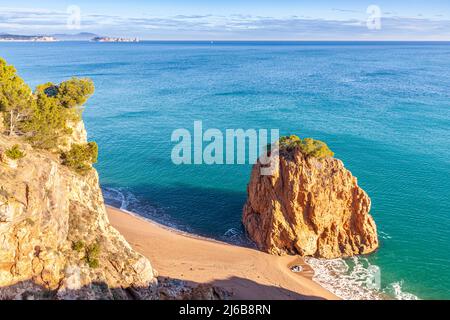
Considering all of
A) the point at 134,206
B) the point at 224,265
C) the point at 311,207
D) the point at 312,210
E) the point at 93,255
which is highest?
the point at 93,255

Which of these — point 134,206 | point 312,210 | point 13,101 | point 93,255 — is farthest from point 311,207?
point 13,101

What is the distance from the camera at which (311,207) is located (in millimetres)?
36219

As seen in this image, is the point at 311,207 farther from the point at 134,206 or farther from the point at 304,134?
the point at 304,134

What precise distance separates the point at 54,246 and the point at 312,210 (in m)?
24.3

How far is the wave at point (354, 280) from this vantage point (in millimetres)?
33000

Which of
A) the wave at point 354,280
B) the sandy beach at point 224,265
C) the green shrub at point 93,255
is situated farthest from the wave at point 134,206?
the green shrub at point 93,255

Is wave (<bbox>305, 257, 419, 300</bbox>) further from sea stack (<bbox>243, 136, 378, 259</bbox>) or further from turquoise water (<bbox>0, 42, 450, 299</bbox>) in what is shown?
sea stack (<bbox>243, 136, 378, 259</bbox>)

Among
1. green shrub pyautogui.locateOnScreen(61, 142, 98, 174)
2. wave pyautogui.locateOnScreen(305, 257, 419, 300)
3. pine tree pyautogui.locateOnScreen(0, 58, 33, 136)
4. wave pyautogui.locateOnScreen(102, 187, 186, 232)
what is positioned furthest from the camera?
wave pyautogui.locateOnScreen(102, 187, 186, 232)

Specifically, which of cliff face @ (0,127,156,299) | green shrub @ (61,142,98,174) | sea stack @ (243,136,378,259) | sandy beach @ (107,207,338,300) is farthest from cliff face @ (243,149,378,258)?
green shrub @ (61,142,98,174)

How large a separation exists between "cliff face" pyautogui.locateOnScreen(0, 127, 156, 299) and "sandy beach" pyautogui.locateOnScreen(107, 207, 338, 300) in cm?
763

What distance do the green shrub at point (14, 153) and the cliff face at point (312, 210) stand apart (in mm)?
23322

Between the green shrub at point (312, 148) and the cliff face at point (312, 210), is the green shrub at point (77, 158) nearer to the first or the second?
the cliff face at point (312, 210)

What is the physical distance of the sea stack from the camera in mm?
35969
